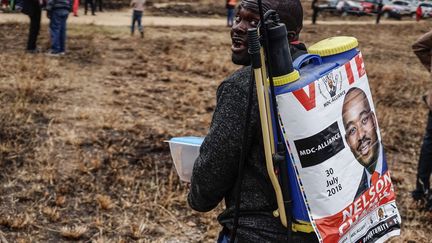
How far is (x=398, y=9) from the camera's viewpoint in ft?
99.1

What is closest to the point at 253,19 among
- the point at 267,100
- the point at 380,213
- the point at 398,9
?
the point at 267,100

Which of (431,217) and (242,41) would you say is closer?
(242,41)

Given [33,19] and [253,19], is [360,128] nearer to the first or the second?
[253,19]

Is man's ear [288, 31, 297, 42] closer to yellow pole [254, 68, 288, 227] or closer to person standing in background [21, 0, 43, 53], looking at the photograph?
yellow pole [254, 68, 288, 227]

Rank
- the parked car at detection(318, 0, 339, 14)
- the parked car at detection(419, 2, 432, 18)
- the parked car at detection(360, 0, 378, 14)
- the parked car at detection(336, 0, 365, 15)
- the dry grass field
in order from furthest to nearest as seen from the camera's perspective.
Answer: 1. the parked car at detection(360, 0, 378, 14)
2. the parked car at detection(336, 0, 365, 15)
3. the parked car at detection(318, 0, 339, 14)
4. the parked car at detection(419, 2, 432, 18)
5. the dry grass field

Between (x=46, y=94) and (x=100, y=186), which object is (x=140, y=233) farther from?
(x=46, y=94)

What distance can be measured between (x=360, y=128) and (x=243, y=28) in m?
0.50

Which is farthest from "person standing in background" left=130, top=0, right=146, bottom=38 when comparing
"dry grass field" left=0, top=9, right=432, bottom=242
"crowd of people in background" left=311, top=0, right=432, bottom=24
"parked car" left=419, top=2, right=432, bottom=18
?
"crowd of people in background" left=311, top=0, right=432, bottom=24

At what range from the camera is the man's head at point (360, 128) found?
1803 mm

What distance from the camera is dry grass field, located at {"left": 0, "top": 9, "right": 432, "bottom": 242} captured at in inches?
165

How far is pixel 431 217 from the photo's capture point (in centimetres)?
455

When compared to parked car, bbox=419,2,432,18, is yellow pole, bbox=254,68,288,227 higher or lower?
higher

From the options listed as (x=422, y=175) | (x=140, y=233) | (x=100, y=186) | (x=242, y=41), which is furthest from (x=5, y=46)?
(x=242, y=41)

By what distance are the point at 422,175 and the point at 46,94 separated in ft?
13.6
